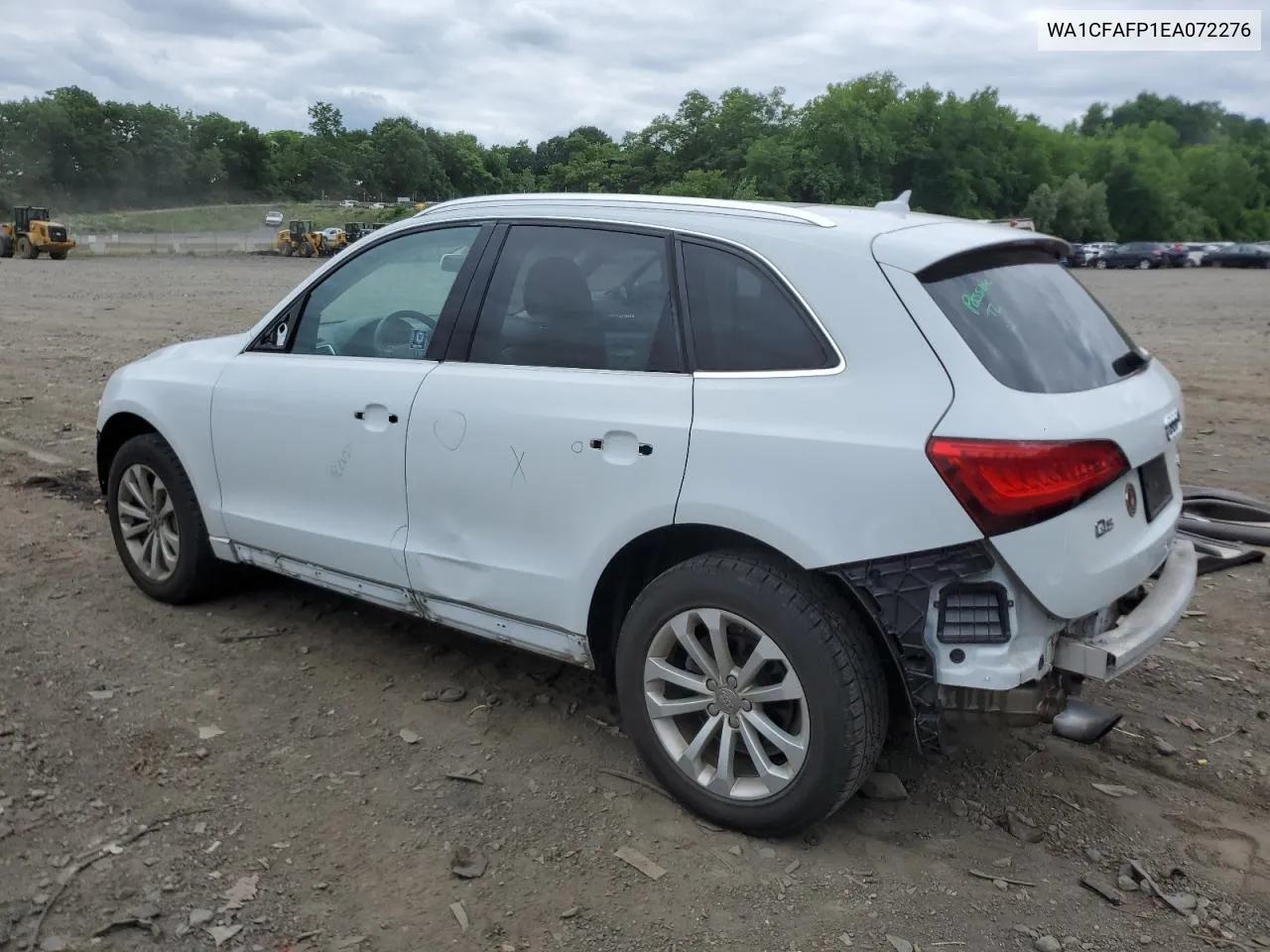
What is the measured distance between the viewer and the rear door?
287 centimetres

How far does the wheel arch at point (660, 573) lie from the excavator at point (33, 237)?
156ft

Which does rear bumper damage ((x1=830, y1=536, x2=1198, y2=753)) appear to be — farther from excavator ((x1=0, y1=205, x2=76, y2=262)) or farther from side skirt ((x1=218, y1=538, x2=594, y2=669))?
excavator ((x1=0, y1=205, x2=76, y2=262))

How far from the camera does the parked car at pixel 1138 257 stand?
56.8m

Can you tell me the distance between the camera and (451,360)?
12.8ft

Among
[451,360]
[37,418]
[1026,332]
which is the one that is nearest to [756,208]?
[1026,332]

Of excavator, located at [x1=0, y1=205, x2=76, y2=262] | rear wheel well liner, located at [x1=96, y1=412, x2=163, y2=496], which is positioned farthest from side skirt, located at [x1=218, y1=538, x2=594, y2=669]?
excavator, located at [x1=0, y1=205, x2=76, y2=262]

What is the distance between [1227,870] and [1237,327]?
1862 cm

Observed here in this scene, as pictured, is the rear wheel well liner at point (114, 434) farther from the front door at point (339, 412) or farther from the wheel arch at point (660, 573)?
the wheel arch at point (660, 573)

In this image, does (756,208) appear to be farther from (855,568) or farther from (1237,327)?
(1237,327)

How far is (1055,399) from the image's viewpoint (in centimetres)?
298

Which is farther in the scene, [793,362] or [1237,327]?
[1237,327]

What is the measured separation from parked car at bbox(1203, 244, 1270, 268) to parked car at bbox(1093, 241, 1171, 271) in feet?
7.46

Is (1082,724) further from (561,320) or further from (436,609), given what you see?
(436,609)

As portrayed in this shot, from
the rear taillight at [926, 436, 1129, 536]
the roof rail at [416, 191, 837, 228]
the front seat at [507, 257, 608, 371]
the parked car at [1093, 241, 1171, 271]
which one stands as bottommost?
the parked car at [1093, 241, 1171, 271]
